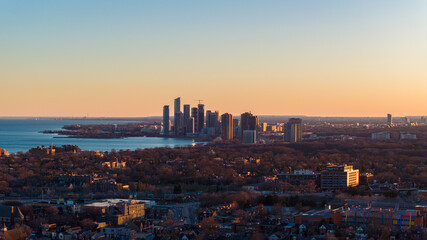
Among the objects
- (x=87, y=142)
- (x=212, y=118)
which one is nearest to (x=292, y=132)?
(x=87, y=142)

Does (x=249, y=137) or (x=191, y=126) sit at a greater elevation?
(x=191, y=126)

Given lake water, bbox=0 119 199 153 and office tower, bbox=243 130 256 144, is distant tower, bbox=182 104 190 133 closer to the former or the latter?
lake water, bbox=0 119 199 153

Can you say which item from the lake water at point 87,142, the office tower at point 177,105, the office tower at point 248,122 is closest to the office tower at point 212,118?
the office tower at point 177,105

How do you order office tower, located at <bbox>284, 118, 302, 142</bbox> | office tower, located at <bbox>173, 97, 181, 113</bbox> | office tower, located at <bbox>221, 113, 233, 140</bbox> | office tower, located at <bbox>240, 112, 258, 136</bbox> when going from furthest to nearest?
office tower, located at <bbox>173, 97, 181, 113</bbox>
office tower, located at <bbox>240, 112, 258, 136</bbox>
office tower, located at <bbox>221, 113, 233, 140</bbox>
office tower, located at <bbox>284, 118, 302, 142</bbox>

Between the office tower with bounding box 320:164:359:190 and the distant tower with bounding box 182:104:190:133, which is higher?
the distant tower with bounding box 182:104:190:133

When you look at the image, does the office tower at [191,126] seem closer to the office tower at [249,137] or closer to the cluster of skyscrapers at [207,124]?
the cluster of skyscrapers at [207,124]

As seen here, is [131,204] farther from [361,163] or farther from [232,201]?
[361,163]

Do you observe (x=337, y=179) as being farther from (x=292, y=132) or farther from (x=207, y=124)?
(x=207, y=124)

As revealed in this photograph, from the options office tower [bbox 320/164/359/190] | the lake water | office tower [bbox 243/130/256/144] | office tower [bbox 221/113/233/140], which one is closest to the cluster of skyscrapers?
office tower [bbox 221/113/233/140]

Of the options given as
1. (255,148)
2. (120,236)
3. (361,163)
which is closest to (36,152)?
(255,148)

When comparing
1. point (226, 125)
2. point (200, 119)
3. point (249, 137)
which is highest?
point (200, 119)

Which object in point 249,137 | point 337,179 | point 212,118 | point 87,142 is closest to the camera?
point 337,179
